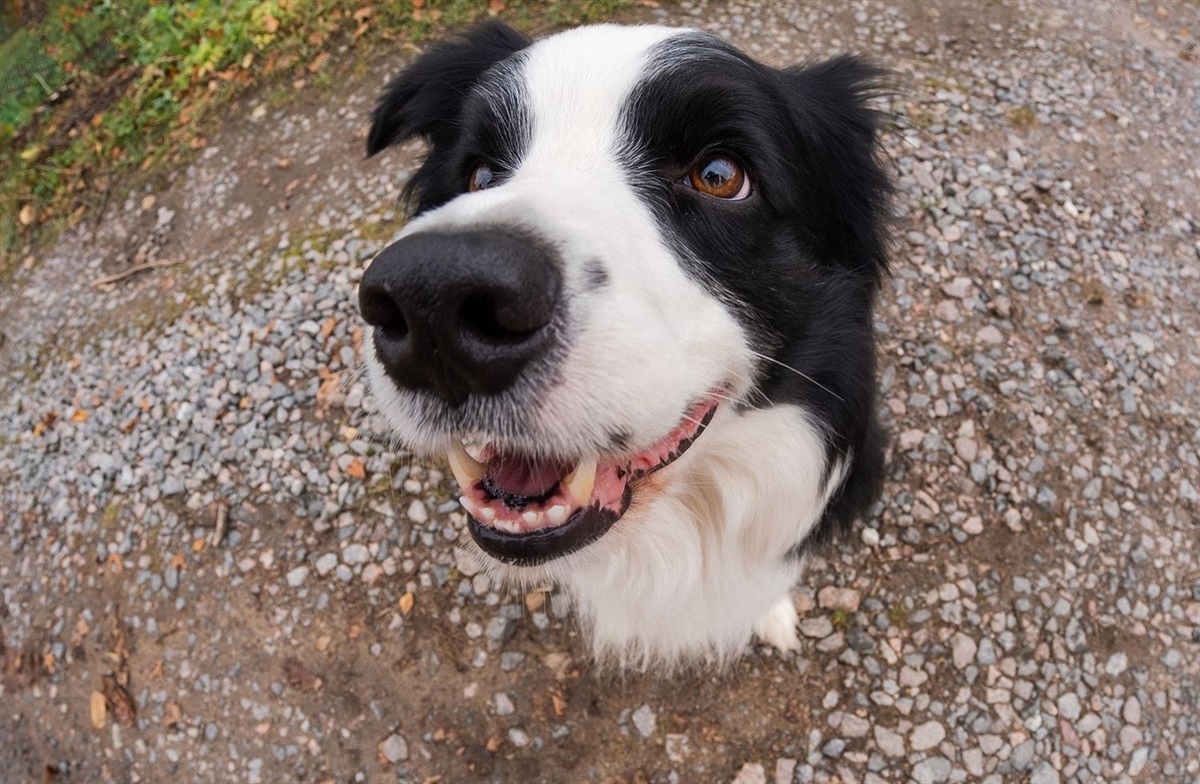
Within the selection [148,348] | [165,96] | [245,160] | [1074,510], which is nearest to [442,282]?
[1074,510]

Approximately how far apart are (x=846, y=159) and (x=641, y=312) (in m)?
1.13

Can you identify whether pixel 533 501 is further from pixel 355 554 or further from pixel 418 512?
pixel 355 554

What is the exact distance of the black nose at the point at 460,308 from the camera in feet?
3.74

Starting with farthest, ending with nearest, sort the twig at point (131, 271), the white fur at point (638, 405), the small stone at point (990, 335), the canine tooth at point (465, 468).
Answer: the twig at point (131, 271)
the small stone at point (990, 335)
the canine tooth at point (465, 468)
the white fur at point (638, 405)

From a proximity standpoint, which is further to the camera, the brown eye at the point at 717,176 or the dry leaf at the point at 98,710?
the dry leaf at the point at 98,710

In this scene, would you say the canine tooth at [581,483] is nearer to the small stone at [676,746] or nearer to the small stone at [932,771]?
the small stone at [676,746]

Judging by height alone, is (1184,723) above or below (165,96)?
below

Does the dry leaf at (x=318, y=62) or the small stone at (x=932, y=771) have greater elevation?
the dry leaf at (x=318, y=62)

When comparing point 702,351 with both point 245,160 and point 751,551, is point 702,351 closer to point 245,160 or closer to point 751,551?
point 751,551

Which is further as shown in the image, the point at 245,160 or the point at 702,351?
the point at 245,160

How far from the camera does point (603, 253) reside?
4.59 ft

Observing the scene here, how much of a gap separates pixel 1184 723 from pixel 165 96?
260 inches

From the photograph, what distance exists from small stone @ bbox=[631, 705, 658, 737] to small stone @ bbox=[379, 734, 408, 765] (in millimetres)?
897

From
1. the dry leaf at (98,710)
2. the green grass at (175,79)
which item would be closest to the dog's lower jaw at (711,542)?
the dry leaf at (98,710)
